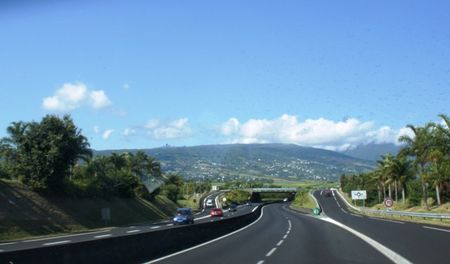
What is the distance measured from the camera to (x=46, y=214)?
5047cm

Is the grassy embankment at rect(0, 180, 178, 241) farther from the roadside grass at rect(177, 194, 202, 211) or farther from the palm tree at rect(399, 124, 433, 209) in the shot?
the roadside grass at rect(177, 194, 202, 211)

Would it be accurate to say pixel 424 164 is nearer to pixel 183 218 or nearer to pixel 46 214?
pixel 183 218

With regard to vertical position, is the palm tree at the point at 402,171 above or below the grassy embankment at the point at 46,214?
above

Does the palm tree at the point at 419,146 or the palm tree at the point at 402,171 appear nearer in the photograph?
the palm tree at the point at 419,146

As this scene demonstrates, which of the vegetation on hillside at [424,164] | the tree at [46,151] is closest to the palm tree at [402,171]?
the vegetation on hillside at [424,164]

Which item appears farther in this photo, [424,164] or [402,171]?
[402,171]

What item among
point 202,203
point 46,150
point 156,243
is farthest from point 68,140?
point 202,203

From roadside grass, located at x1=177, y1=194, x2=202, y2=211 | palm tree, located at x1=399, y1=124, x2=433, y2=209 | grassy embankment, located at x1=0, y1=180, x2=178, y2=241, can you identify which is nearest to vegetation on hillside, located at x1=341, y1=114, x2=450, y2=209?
palm tree, located at x1=399, y1=124, x2=433, y2=209

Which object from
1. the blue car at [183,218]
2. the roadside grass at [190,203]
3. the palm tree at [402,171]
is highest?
the palm tree at [402,171]

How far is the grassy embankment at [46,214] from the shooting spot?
4409cm

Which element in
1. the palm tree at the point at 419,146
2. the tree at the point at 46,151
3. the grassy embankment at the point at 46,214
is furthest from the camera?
the palm tree at the point at 419,146

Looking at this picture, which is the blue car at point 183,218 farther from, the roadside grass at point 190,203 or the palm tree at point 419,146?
the roadside grass at point 190,203

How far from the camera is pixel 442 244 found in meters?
23.5

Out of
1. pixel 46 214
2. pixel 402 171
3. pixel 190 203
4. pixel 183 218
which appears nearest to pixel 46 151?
pixel 46 214
